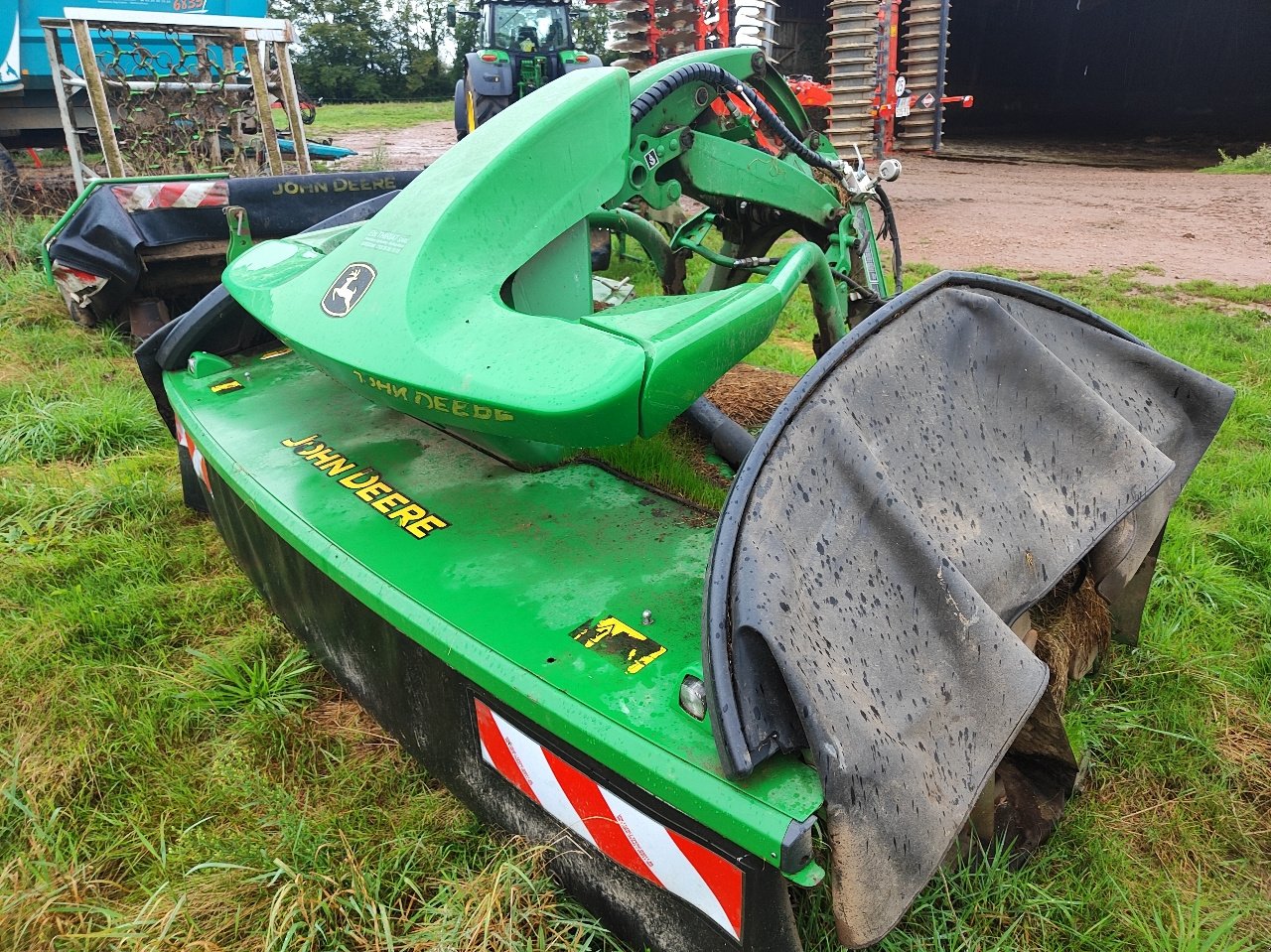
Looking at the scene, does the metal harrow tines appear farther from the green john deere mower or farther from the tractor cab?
the green john deere mower

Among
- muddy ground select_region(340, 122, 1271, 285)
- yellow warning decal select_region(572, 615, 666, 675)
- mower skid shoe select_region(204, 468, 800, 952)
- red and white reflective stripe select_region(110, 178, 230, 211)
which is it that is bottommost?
muddy ground select_region(340, 122, 1271, 285)

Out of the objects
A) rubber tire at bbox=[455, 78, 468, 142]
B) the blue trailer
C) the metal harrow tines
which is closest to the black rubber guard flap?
the metal harrow tines

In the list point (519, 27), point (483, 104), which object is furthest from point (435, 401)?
point (519, 27)

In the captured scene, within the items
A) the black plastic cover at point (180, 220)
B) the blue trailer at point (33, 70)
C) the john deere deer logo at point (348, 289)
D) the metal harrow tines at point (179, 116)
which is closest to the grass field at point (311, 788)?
the john deere deer logo at point (348, 289)

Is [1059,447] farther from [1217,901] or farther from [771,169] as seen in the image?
[771,169]

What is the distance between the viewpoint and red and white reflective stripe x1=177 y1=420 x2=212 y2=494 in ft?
7.54

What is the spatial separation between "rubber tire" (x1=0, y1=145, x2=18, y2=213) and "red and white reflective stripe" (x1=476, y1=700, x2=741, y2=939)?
754cm

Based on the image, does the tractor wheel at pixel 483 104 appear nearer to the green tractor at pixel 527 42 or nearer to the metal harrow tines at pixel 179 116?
the green tractor at pixel 527 42

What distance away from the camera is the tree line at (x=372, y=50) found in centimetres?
2972

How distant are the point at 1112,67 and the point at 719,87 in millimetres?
19918

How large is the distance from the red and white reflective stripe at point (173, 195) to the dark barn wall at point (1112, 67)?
15864 millimetres

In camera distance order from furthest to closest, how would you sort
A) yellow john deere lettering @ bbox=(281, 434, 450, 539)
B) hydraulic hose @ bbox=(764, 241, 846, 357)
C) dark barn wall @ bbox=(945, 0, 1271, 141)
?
1. dark barn wall @ bbox=(945, 0, 1271, 141)
2. hydraulic hose @ bbox=(764, 241, 846, 357)
3. yellow john deere lettering @ bbox=(281, 434, 450, 539)

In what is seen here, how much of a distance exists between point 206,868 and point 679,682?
95 centimetres

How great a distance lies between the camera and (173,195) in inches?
159
